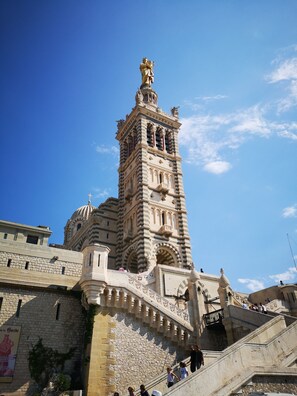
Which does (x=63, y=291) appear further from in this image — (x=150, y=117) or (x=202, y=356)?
(x=150, y=117)

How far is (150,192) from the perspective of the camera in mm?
36656

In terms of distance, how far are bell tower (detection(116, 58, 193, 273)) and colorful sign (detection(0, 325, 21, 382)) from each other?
48.6ft

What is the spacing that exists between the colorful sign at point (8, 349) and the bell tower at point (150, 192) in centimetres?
1480

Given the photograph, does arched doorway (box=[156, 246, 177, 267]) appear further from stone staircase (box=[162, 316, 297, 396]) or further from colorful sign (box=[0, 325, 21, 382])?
colorful sign (box=[0, 325, 21, 382])

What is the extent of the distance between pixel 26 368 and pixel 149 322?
283 inches

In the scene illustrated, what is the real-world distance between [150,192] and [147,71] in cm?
2549

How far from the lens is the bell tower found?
1324 inches

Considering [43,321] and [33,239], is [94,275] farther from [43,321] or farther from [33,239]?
[33,239]

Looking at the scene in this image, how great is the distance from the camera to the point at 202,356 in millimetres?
13070

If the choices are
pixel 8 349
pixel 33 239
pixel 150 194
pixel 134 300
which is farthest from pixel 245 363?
pixel 150 194

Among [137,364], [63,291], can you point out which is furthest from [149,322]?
[63,291]

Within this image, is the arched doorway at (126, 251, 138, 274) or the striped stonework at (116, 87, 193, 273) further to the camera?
the arched doorway at (126, 251, 138, 274)

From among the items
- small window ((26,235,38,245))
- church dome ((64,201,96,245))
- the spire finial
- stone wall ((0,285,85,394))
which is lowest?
stone wall ((0,285,85,394))

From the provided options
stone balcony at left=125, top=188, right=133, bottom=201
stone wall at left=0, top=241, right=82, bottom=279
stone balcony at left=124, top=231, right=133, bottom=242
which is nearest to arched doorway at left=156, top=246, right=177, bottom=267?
stone balcony at left=124, top=231, right=133, bottom=242
